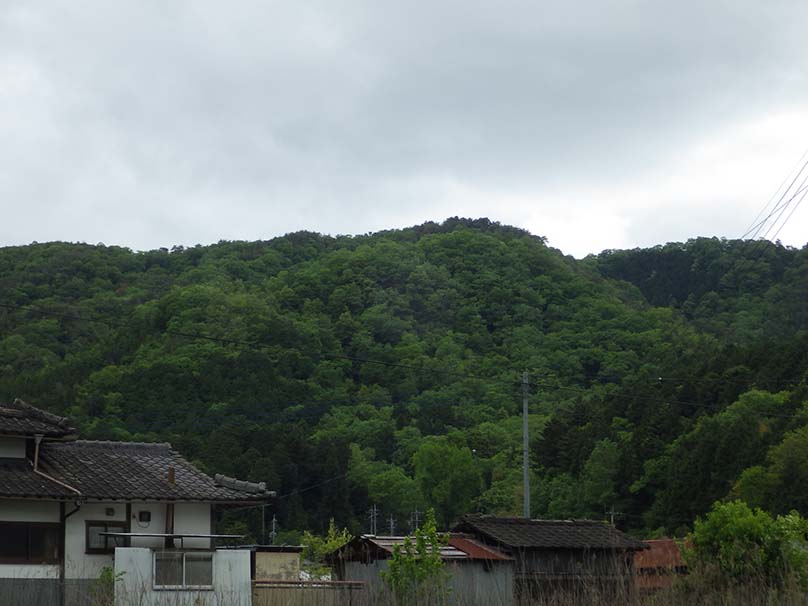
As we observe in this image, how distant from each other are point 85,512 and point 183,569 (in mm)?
3706

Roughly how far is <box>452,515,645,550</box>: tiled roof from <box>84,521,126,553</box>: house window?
11039 mm

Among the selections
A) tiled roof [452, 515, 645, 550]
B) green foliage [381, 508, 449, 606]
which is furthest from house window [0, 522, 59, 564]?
tiled roof [452, 515, 645, 550]

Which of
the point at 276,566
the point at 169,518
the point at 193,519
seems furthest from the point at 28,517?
the point at 276,566

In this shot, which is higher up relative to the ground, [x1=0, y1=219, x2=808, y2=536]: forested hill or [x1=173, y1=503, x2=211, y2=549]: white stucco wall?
[x1=0, y1=219, x2=808, y2=536]: forested hill

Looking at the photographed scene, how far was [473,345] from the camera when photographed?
87750 mm

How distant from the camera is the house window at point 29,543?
2647cm

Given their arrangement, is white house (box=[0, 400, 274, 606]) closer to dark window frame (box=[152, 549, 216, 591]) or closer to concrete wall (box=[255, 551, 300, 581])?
dark window frame (box=[152, 549, 216, 591])

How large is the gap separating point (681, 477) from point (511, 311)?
35.4 m

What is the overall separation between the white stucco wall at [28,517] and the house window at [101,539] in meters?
0.82

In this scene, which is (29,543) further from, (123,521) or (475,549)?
(475,549)

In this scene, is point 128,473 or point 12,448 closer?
point 12,448

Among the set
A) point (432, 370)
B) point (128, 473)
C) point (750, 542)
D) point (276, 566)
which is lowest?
point (276, 566)

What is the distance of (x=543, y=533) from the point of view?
35.3 meters

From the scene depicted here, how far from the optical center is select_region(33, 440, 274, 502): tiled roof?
90.5 ft
